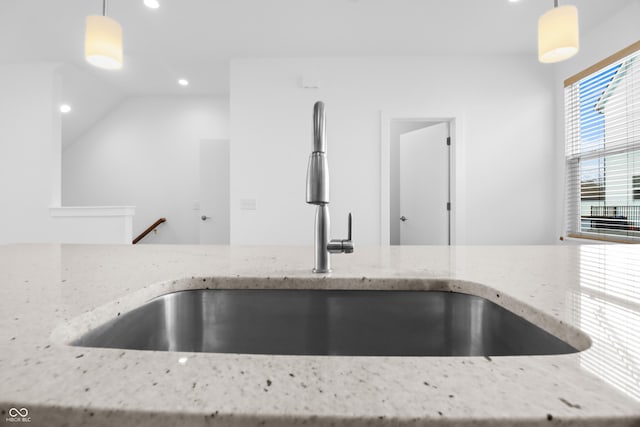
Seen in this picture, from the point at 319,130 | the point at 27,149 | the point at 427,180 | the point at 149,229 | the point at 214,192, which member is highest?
the point at 27,149

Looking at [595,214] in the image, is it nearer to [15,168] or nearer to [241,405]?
[241,405]

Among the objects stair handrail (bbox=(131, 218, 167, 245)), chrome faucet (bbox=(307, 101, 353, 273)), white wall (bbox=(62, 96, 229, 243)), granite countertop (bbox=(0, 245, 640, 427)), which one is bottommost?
stair handrail (bbox=(131, 218, 167, 245))

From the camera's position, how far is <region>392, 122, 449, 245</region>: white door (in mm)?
3709

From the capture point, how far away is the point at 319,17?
2.84 m

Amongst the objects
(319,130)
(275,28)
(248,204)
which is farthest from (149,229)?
(319,130)

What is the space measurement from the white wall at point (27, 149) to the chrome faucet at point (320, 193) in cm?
440

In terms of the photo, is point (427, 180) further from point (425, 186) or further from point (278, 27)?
point (278, 27)

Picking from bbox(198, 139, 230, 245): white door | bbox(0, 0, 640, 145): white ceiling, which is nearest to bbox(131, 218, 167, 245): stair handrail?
bbox(198, 139, 230, 245): white door

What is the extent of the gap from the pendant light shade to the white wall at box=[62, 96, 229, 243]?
10.4ft

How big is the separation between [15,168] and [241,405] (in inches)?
201

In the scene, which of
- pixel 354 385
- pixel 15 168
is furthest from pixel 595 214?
pixel 15 168

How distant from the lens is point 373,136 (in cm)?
355

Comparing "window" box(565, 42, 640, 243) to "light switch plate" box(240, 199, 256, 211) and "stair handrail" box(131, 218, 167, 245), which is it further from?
"stair handrail" box(131, 218, 167, 245)

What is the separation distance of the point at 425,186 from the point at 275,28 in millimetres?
2408
